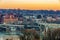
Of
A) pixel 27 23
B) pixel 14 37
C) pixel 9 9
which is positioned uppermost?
pixel 9 9

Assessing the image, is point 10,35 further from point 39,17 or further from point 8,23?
point 39,17

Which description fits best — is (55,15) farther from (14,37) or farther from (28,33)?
(14,37)

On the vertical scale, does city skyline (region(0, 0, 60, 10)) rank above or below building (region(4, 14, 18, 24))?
above

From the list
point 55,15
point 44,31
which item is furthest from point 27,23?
point 55,15

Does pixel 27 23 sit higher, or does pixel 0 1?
pixel 0 1

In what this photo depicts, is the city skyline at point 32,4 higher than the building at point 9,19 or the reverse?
higher

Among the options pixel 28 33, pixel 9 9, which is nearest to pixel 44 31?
pixel 28 33

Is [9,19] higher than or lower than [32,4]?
lower

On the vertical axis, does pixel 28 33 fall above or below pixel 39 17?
below
